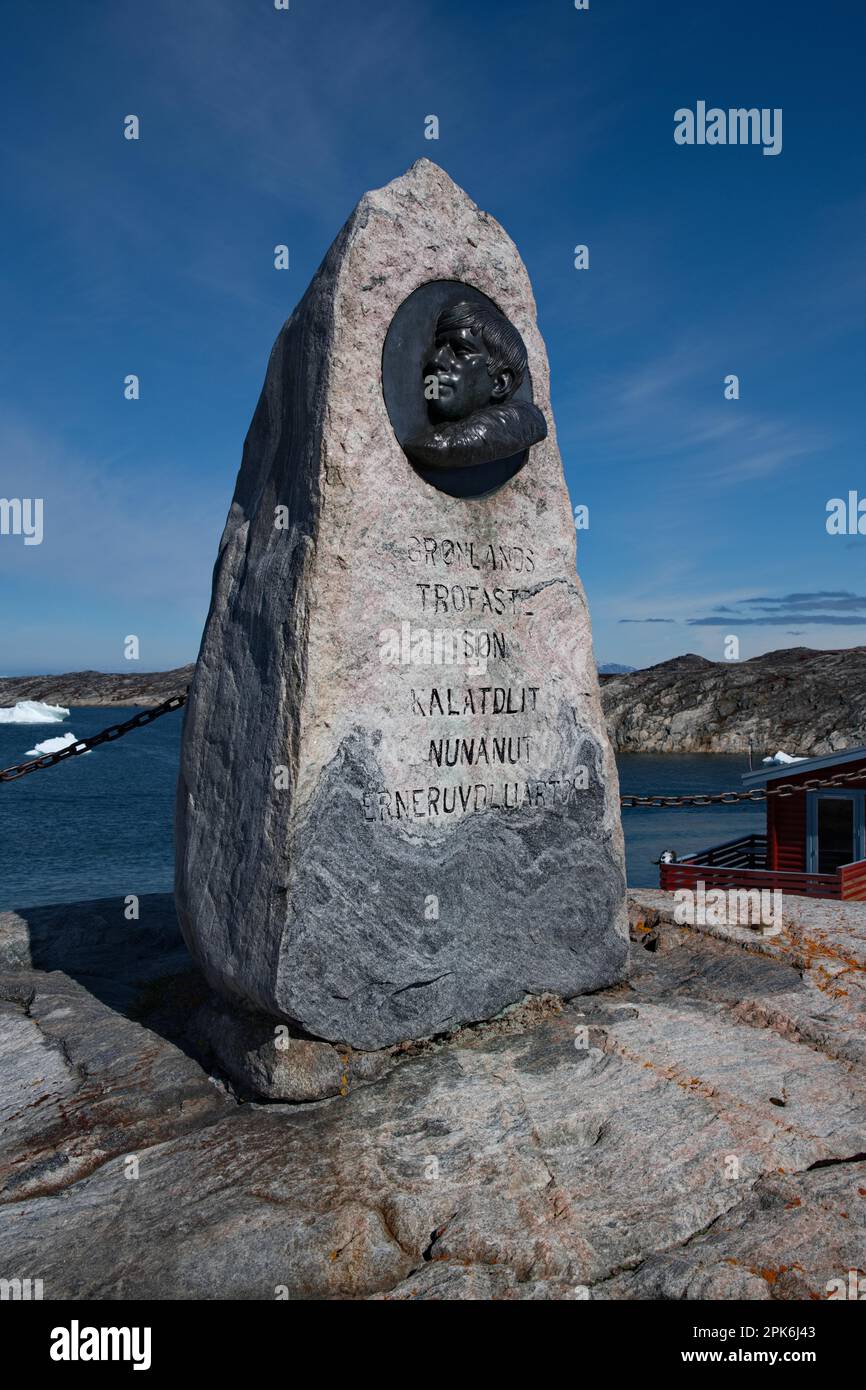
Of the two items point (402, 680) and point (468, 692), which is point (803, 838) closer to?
point (468, 692)

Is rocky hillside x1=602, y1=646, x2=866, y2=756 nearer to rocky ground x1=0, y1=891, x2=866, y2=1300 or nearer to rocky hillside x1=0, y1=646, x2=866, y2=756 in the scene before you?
rocky hillside x1=0, y1=646, x2=866, y2=756

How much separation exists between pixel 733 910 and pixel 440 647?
10.4 ft

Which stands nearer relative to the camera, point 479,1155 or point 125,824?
point 479,1155

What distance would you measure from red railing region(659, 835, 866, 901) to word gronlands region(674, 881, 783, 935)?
4986mm

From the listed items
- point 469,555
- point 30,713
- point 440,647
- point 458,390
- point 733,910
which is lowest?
point 733,910

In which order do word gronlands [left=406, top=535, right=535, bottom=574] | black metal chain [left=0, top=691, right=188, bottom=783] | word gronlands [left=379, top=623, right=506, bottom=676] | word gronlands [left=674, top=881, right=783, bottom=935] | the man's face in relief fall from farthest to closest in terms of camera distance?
word gronlands [left=674, top=881, right=783, bottom=935] < black metal chain [left=0, top=691, right=188, bottom=783] < the man's face in relief < word gronlands [left=406, top=535, right=535, bottom=574] < word gronlands [left=379, top=623, right=506, bottom=676]

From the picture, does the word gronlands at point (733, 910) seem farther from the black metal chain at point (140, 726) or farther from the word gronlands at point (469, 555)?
the word gronlands at point (469, 555)

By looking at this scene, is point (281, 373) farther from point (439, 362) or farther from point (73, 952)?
point (73, 952)

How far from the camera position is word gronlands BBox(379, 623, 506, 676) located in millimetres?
4598

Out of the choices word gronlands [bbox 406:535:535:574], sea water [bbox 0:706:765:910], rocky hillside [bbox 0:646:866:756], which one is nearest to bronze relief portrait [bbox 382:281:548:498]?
word gronlands [bbox 406:535:535:574]

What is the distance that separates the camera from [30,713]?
89.5 metres

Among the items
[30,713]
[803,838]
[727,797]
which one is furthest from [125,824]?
[30,713]

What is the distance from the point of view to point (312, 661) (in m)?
4.29

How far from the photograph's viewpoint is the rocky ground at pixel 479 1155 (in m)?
3.08
